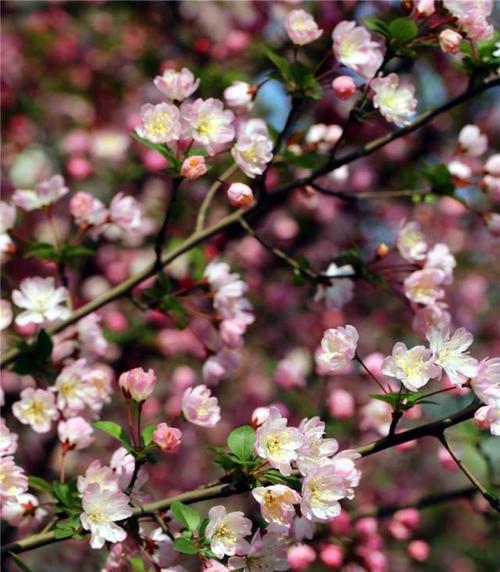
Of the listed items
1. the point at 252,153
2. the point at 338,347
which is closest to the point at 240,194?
the point at 252,153

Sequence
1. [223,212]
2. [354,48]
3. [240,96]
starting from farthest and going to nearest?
[223,212] → [240,96] → [354,48]

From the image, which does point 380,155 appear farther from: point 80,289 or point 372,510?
point 372,510

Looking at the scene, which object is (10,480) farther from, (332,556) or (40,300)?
(332,556)

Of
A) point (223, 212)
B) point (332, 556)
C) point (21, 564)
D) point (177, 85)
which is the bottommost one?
point (223, 212)

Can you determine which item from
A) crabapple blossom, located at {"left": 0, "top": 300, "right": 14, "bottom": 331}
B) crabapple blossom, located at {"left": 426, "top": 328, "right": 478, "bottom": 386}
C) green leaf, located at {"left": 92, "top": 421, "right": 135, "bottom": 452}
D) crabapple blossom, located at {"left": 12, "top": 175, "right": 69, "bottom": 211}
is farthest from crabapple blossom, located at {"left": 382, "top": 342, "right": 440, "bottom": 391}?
crabapple blossom, located at {"left": 12, "top": 175, "right": 69, "bottom": 211}

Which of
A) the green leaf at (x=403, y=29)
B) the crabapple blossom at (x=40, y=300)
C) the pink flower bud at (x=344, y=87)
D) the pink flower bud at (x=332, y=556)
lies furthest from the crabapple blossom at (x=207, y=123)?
the pink flower bud at (x=332, y=556)

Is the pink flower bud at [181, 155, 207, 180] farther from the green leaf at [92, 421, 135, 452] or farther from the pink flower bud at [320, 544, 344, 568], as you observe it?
the pink flower bud at [320, 544, 344, 568]
